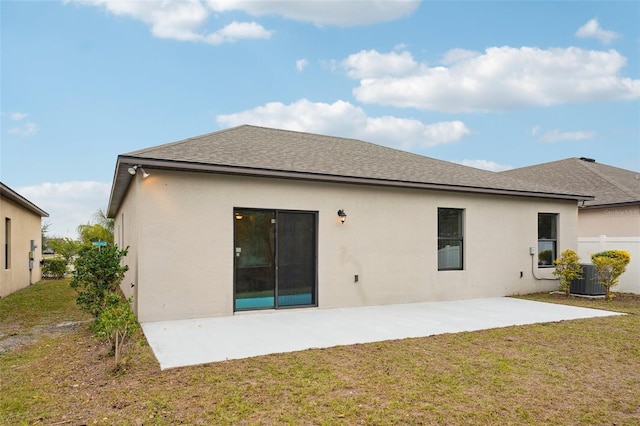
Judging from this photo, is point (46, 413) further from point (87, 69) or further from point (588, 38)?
point (588, 38)

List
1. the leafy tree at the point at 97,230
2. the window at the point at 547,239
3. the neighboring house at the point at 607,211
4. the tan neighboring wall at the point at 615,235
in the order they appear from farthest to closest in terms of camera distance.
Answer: the leafy tree at the point at 97,230, the neighboring house at the point at 607,211, the tan neighboring wall at the point at 615,235, the window at the point at 547,239

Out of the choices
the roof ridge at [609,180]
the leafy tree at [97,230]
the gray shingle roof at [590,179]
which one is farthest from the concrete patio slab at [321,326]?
the leafy tree at [97,230]

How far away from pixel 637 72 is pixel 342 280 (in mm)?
15044

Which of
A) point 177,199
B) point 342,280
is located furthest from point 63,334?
point 342,280

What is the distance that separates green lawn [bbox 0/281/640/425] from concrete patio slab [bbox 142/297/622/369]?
395 millimetres

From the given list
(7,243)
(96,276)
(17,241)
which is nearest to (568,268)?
(96,276)

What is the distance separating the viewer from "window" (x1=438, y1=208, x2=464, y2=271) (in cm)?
1016

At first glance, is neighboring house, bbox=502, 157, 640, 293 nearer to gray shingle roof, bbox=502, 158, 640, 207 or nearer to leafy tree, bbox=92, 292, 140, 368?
gray shingle roof, bbox=502, 158, 640, 207

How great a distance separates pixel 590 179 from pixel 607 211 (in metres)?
2.50

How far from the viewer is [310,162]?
8.98 metres

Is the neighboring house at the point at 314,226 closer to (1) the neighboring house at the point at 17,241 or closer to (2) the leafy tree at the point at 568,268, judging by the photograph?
(2) the leafy tree at the point at 568,268

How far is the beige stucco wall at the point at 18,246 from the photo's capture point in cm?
1190

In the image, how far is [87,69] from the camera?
13172 millimetres

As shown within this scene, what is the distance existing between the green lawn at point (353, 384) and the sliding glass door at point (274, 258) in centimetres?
281
